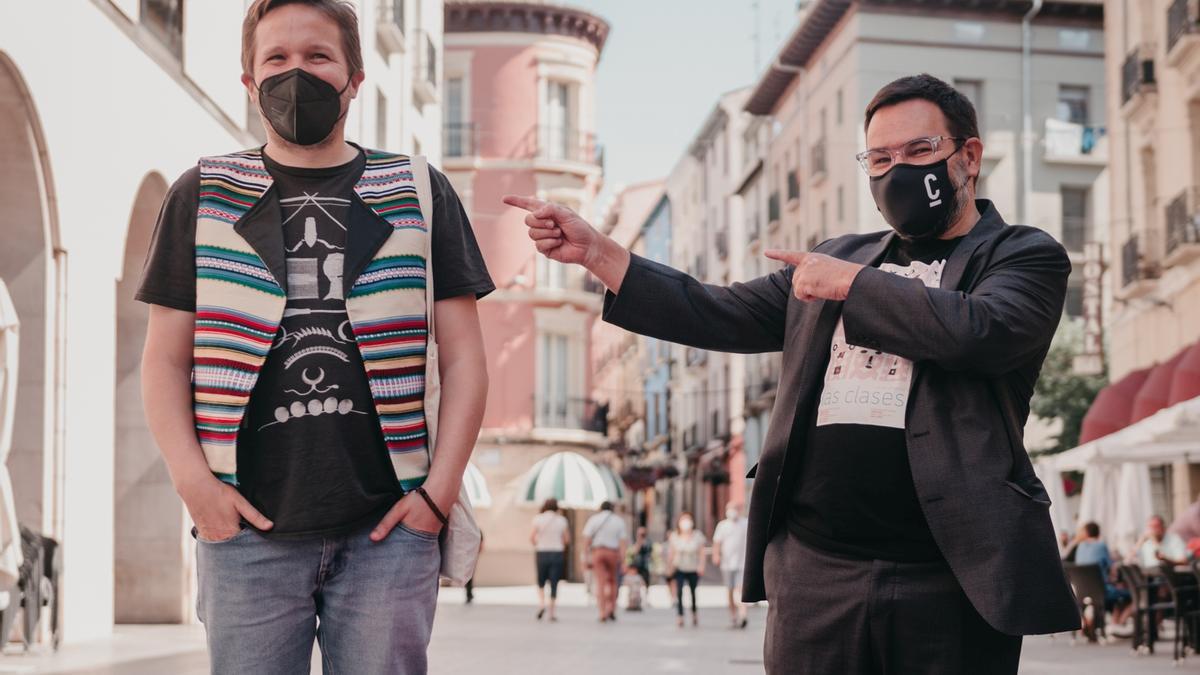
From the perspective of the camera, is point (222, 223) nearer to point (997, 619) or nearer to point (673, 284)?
point (673, 284)

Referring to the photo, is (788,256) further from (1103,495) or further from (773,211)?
(773,211)

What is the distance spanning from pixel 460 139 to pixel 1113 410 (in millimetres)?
26756

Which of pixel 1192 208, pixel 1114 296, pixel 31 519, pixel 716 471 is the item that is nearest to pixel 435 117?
pixel 1114 296

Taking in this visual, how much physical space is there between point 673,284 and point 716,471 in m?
67.4

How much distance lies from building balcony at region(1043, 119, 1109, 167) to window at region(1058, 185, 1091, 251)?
2.52 ft

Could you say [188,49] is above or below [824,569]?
above

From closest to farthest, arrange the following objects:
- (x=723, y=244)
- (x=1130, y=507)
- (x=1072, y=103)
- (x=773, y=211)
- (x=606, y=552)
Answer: (x=1130, y=507), (x=606, y=552), (x=1072, y=103), (x=773, y=211), (x=723, y=244)

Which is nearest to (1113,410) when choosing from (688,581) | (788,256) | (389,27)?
(688,581)

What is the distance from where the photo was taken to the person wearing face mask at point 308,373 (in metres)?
3.70

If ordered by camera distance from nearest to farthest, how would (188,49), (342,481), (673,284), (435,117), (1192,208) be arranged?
(342,481) < (673,284) < (188,49) < (1192,208) < (435,117)

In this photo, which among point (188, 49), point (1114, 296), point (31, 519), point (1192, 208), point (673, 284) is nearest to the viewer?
point (673, 284)

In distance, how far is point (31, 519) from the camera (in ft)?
51.1

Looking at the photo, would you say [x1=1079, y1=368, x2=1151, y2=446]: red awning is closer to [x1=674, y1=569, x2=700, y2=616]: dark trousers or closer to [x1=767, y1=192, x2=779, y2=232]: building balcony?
[x1=674, y1=569, x2=700, y2=616]: dark trousers

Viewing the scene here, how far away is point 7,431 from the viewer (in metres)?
12.4
